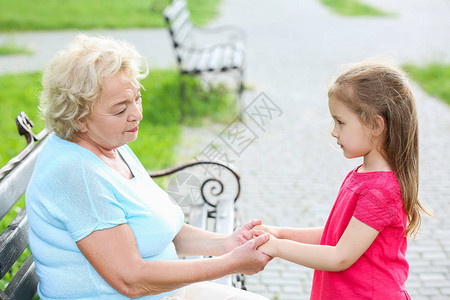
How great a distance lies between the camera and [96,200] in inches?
77.0

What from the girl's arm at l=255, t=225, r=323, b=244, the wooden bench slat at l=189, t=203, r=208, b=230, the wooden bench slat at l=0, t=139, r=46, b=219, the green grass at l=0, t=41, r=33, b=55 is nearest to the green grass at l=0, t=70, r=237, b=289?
the wooden bench slat at l=189, t=203, r=208, b=230

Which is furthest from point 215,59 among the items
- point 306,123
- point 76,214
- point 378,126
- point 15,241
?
point 76,214

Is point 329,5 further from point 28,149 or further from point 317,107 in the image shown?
point 28,149

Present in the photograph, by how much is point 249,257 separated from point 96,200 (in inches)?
28.5

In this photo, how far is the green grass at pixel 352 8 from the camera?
15987mm

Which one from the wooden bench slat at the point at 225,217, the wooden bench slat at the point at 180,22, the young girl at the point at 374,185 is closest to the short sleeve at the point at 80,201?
the young girl at the point at 374,185

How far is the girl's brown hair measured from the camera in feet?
6.54

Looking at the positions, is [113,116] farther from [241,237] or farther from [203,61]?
[203,61]

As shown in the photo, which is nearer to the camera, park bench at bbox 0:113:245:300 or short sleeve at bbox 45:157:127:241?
short sleeve at bbox 45:157:127:241

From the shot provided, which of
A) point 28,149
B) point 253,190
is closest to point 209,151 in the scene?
point 253,190

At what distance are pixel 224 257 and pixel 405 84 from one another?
1020mm

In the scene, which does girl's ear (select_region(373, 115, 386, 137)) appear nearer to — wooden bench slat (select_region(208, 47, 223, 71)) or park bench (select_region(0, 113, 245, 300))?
park bench (select_region(0, 113, 245, 300))

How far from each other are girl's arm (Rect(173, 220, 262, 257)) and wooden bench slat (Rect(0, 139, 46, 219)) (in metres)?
0.82

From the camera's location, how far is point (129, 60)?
6.82ft
